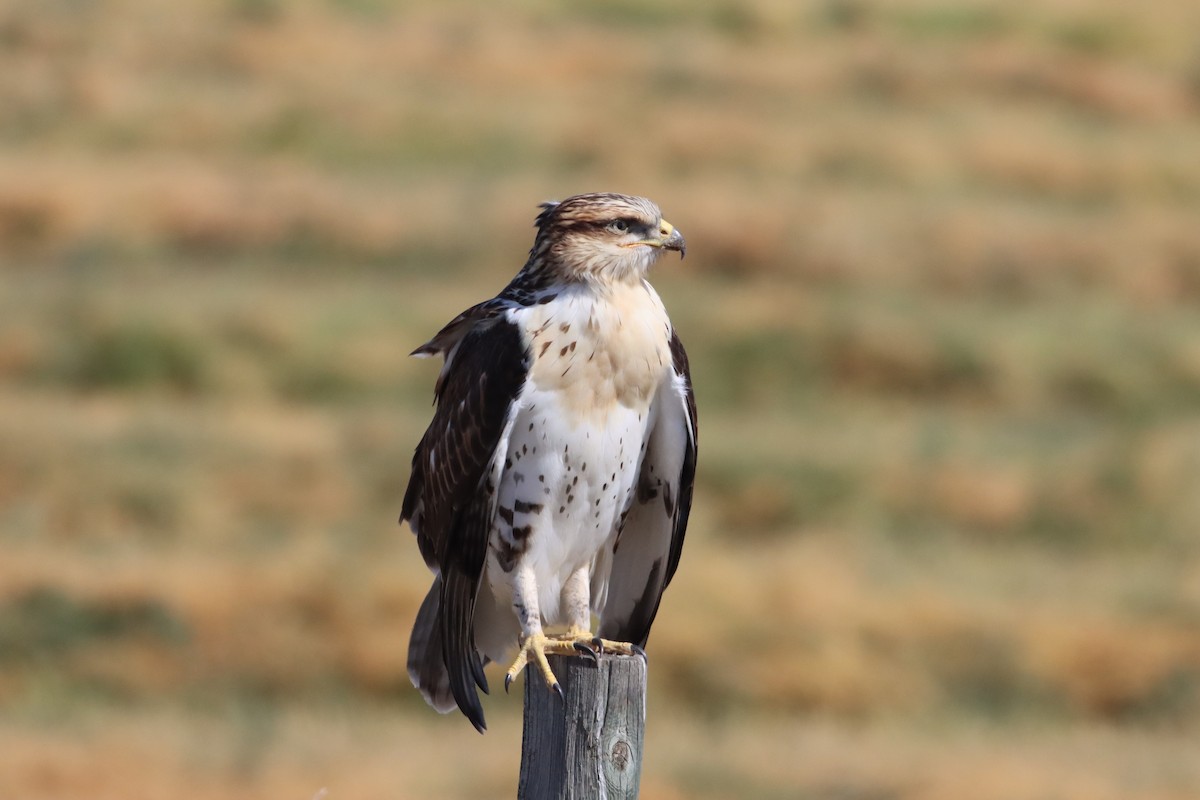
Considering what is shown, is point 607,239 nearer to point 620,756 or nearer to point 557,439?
point 557,439

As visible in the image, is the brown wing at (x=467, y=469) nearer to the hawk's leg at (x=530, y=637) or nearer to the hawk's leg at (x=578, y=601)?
the hawk's leg at (x=530, y=637)

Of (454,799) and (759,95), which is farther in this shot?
(759,95)

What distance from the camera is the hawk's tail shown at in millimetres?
5016

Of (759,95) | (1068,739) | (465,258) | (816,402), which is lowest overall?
(1068,739)

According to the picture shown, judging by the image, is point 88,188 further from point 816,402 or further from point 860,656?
point 860,656

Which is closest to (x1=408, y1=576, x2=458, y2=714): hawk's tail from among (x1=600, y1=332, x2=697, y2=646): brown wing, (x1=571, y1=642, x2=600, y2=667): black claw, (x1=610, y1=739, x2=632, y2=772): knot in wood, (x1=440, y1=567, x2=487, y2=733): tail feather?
(x1=440, y1=567, x2=487, y2=733): tail feather

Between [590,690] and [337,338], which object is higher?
[337,338]

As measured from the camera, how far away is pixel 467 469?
4.79 metres

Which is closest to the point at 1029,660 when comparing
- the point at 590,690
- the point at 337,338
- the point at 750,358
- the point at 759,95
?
the point at 750,358

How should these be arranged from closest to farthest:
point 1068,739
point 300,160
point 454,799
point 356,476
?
point 454,799, point 1068,739, point 356,476, point 300,160

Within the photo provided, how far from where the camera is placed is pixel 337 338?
49.0 ft

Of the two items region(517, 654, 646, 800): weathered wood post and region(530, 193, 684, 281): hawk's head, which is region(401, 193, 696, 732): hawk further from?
region(517, 654, 646, 800): weathered wood post

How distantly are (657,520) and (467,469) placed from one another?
517 millimetres

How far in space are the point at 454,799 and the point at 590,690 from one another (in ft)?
15.2
